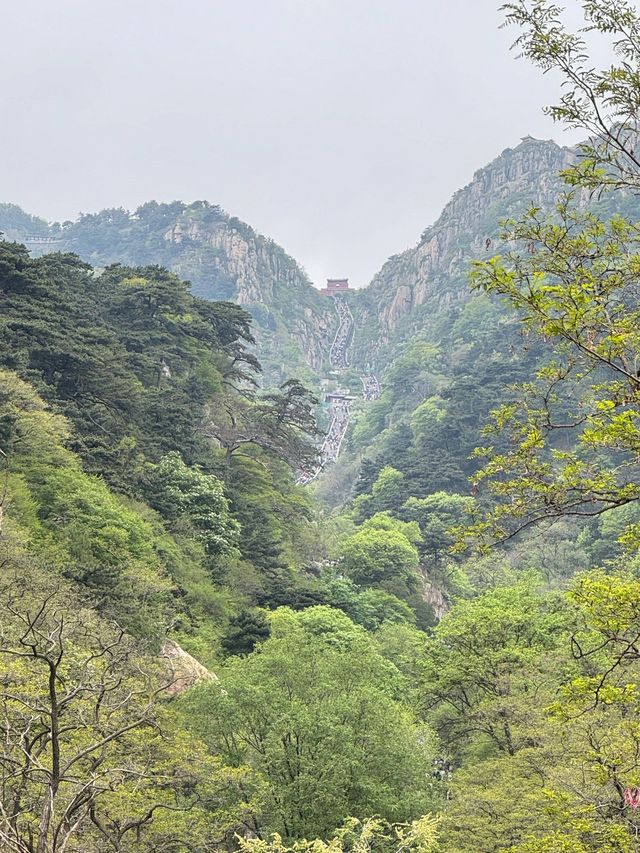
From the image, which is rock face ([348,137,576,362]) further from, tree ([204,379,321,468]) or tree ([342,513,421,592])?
tree ([342,513,421,592])

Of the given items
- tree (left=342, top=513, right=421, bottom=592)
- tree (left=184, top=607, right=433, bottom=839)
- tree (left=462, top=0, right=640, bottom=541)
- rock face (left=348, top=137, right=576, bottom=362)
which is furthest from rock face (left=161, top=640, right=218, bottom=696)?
rock face (left=348, top=137, right=576, bottom=362)

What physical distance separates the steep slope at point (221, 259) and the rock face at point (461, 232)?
47.1 ft

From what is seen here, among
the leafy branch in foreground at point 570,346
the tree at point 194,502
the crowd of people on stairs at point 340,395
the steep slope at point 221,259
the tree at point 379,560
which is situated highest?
the steep slope at point 221,259

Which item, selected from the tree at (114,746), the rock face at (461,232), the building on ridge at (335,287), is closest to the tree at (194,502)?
the tree at (114,746)

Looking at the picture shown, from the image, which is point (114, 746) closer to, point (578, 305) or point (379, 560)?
point (578, 305)

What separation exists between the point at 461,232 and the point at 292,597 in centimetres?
10583

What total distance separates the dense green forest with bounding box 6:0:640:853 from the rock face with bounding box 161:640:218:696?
0.10m

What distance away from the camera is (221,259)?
12750 centimetres

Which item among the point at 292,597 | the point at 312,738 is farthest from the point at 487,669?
the point at 292,597

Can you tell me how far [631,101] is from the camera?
6.39 m

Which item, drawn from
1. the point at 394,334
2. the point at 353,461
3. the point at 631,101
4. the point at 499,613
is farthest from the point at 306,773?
the point at 394,334

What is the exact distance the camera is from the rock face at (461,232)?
11000 cm

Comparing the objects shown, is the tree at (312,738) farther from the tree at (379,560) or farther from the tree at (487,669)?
the tree at (379,560)

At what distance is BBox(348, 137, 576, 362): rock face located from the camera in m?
110
